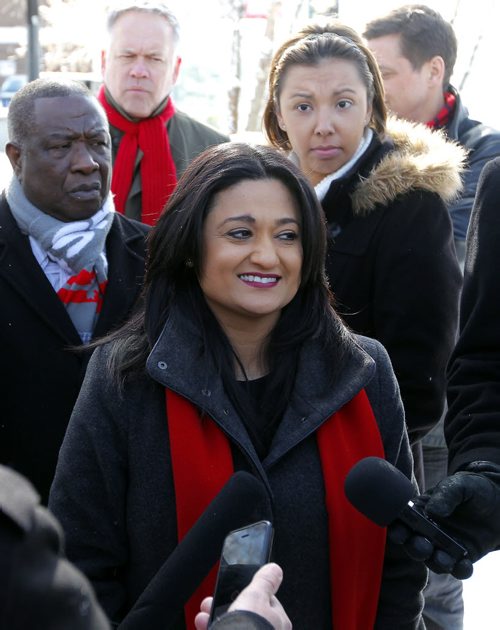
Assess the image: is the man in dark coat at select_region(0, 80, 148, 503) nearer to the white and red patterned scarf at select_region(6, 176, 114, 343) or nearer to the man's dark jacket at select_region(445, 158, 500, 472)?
the white and red patterned scarf at select_region(6, 176, 114, 343)

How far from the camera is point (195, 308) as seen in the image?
2.89m

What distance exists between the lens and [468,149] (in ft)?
16.0

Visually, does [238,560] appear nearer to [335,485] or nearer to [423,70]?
[335,485]

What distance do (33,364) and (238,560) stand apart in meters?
1.49

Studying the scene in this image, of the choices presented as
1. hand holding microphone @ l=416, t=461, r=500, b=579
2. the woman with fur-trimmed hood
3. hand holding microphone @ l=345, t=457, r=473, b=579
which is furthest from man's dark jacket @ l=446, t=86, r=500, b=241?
hand holding microphone @ l=345, t=457, r=473, b=579

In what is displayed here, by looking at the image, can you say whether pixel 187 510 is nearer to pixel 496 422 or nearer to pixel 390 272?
pixel 496 422

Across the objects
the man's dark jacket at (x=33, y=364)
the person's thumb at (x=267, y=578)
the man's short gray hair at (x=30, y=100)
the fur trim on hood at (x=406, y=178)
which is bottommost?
the man's dark jacket at (x=33, y=364)

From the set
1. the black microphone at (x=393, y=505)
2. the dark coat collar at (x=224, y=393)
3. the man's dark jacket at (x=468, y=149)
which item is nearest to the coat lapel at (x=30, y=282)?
the dark coat collar at (x=224, y=393)

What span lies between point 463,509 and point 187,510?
65 centimetres

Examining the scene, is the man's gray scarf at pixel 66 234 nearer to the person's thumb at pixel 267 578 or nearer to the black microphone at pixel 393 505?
the black microphone at pixel 393 505

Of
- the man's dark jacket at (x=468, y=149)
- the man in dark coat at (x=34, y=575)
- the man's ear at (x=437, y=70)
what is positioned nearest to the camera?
the man in dark coat at (x=34, y=575)

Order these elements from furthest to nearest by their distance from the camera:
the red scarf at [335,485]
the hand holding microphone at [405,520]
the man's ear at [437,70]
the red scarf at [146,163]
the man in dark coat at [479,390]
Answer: the man's ear at [437,70]
the red scarf at [146,163]
the red scarf at [335,485]
the man in dark coat at [479,390]
the hand holding microphone at [405,520]

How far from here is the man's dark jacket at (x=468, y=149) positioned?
4.47 m

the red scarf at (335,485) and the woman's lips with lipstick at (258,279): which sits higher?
the woman's lips with lipstick at (258,279)
